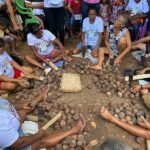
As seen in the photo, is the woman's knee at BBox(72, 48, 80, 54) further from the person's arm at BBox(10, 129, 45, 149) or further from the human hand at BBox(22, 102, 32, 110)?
the person's arm at BBox(10, 129, 45, 149)

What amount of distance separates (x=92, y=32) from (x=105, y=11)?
70 cm

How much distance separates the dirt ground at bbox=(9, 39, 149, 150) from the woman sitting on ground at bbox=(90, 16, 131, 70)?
0.20m

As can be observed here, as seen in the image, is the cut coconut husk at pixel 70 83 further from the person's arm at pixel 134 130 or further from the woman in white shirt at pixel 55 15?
the woman in white shirt at pixel 55 15

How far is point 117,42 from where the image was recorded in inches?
236

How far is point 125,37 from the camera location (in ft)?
19.4

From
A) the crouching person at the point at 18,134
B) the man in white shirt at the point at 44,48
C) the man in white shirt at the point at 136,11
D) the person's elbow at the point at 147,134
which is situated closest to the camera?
the crouching person at the point at 18,134

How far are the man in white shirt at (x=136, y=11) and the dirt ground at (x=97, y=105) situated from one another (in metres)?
0.73

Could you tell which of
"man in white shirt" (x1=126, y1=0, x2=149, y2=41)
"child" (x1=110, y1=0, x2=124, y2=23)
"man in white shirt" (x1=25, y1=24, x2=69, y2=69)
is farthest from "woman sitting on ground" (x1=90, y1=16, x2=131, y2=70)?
"man in white shirt" (x1=25, y1=24, x2=69, y2=69)

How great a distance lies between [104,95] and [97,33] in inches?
58.2

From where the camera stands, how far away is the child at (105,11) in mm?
6500

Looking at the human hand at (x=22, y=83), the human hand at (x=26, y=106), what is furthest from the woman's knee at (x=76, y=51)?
the human hand at (x=26, y=106)

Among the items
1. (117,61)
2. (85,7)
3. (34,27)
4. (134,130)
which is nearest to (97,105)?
(134,130)

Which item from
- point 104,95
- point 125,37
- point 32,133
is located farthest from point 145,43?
point 32,133

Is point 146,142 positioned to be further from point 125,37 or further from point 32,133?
point 125,37
